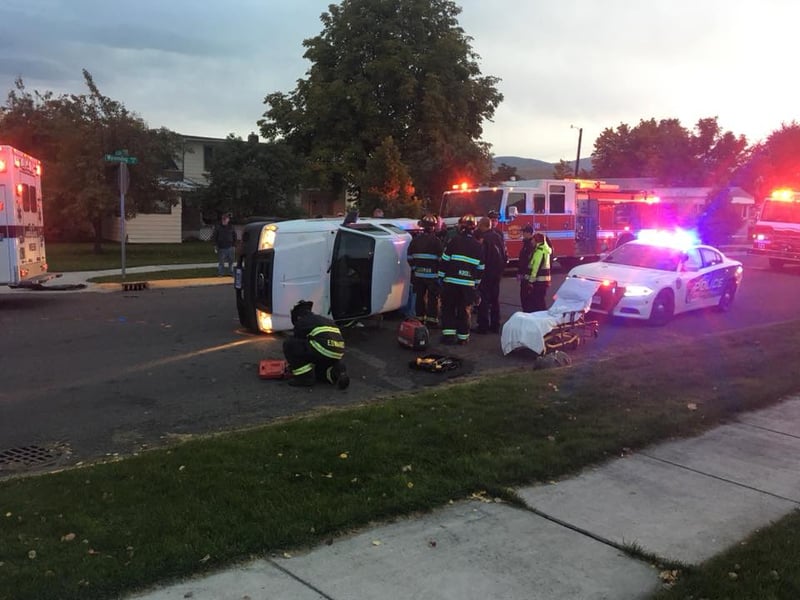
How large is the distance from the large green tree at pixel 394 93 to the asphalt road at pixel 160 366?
56.0 feet

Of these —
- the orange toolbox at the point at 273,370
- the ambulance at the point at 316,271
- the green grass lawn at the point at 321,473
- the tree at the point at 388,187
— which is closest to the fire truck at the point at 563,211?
the tree at the point at 388,187

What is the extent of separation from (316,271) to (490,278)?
288 cm

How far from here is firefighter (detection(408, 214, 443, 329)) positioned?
10406mm

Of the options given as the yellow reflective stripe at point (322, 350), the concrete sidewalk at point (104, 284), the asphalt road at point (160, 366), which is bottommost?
the asphalt road at point (160, 366)

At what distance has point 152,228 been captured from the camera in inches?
1364

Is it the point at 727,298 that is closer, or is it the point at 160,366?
the point at 160,366

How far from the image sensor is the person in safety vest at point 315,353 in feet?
24.1

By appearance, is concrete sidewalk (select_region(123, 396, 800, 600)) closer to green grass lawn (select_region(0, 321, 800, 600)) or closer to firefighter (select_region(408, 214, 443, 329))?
green grass lawn (select_region(0, 321, 800, 600))

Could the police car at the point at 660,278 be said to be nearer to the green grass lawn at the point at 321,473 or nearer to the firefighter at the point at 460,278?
the firefighter at the point at 460,278

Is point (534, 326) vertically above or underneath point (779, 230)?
underneath

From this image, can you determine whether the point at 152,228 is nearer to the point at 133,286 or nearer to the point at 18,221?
the point at 133,286

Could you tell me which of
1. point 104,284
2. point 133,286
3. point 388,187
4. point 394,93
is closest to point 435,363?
point 133,286

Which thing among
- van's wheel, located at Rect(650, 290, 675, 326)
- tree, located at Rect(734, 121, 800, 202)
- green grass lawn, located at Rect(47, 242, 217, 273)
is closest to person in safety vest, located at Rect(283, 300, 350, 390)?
van's wheel, located at Rect(650, 290, 675, 326)

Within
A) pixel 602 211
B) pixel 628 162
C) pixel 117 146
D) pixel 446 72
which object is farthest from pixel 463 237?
pixel 628 162
